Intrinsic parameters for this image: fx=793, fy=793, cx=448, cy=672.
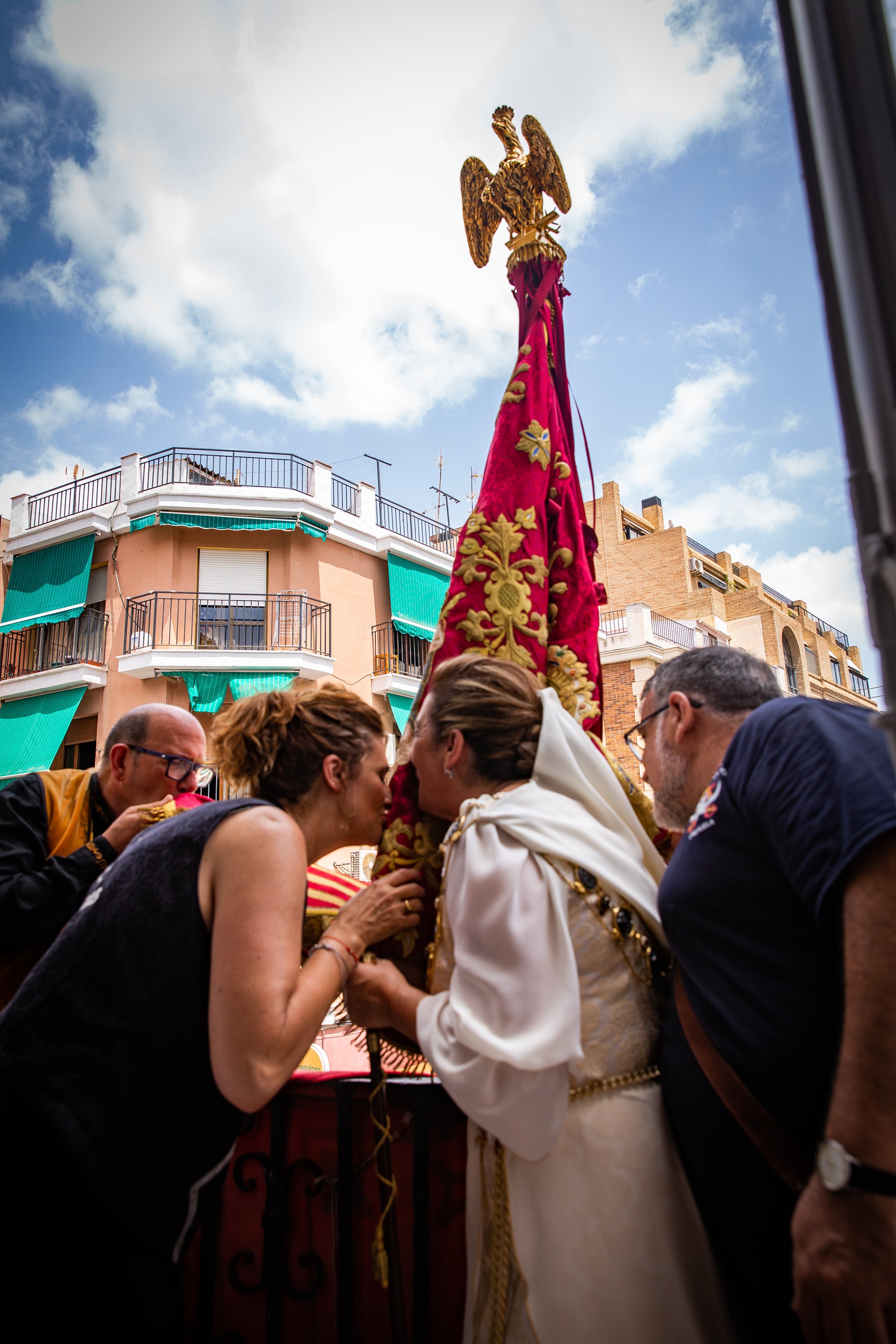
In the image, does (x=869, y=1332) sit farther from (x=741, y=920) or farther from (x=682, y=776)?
(x=682, y=776)

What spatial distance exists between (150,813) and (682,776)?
183 cm

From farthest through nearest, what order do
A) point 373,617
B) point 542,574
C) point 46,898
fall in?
1. point 373,617
2. point 46,898
3. point 542,574

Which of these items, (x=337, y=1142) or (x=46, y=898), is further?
(x=46, y=898)

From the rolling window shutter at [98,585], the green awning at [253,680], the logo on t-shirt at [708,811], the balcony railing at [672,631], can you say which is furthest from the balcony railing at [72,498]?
the logo on t-shirt at [708,811]

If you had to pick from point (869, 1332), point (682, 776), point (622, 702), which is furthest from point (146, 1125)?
point (622, 702)

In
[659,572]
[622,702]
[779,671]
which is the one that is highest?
[659,572]

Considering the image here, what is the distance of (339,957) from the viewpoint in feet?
5.62

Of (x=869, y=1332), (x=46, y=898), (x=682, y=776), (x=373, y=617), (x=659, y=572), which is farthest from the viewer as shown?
(x=659, y=572)

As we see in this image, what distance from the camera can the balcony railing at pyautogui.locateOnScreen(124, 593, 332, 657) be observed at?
54.7 feet

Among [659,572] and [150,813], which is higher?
[659,572]

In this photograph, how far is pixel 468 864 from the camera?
1571mm

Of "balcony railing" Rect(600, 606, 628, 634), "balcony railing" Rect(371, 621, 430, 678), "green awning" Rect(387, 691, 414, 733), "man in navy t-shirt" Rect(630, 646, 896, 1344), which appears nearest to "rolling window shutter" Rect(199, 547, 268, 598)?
"balcony railing" Rect(371, 621, 430, 678)

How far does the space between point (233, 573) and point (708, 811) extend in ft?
56.5

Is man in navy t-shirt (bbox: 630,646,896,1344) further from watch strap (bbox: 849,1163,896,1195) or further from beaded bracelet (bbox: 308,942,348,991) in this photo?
beaded bracelet (bbox: 308,942,348,991)
